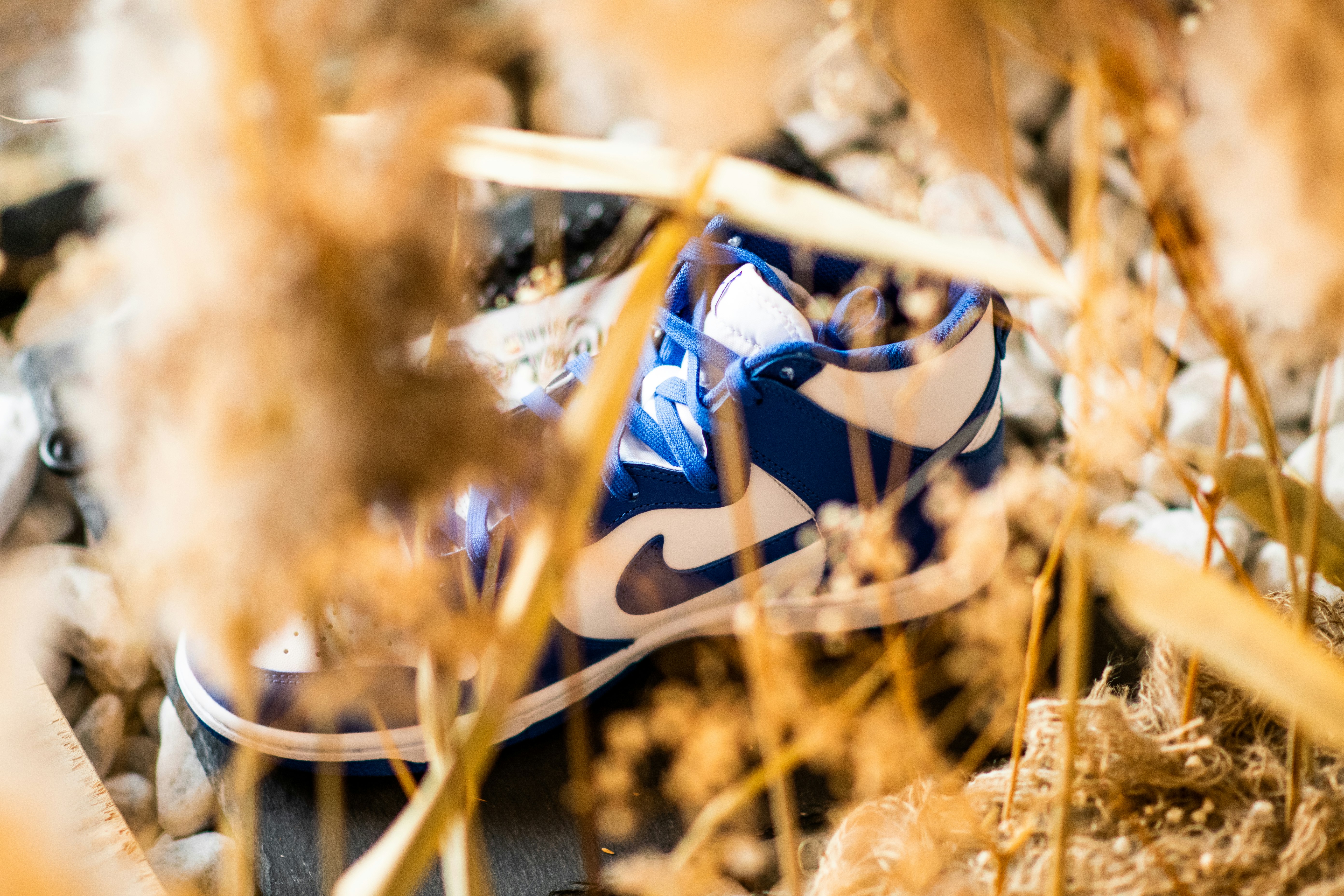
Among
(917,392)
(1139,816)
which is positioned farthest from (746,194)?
(917,392)

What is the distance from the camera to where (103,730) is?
0.57m

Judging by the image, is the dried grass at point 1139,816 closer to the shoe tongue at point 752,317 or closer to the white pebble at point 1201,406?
the shoe tongue at point 752,317

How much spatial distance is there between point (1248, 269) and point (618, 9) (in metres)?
0.11

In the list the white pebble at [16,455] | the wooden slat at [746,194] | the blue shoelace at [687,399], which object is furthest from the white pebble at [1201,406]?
the white pebble at [16,455]

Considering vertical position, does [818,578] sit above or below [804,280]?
below

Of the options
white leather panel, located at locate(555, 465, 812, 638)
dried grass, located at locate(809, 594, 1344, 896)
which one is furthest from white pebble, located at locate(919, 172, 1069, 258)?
dried grass, located at locate(809, 594, 1344, 896)

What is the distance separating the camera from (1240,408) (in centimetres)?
66

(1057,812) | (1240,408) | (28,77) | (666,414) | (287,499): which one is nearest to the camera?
(287,499)

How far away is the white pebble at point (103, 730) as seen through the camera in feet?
1.86

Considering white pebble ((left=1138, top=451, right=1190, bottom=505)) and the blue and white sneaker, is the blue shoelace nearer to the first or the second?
the blue and white sneaker

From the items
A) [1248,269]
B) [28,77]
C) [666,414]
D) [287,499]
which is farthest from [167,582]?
[28,77]

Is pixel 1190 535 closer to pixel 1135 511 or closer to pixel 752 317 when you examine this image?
pixel 1135 511

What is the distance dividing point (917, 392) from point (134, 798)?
543mm

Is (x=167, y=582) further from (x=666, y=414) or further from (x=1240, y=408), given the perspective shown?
(x=1240, y=408)
